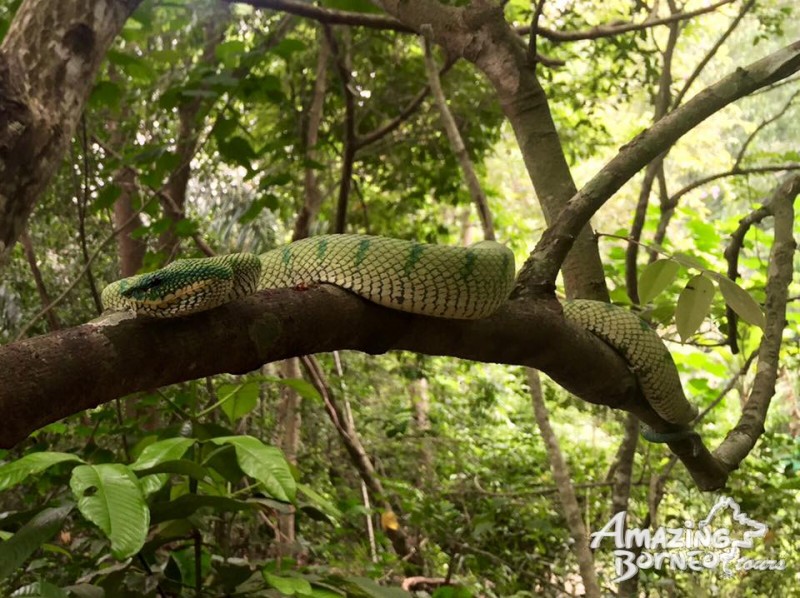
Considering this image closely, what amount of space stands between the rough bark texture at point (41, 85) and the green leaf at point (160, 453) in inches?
25.2

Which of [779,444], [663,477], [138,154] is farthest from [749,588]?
[138,154]

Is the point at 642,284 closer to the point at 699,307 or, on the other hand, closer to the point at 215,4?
the point at 699,307

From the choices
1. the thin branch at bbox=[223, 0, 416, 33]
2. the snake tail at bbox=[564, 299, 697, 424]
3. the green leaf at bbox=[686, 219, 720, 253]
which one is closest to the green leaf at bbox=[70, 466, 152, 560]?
the snake tail at bbox=[564, 299, 697, 424]

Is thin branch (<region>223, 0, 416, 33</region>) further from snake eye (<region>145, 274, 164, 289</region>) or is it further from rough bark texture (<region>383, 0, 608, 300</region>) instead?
snake eye (<region>145, 274, 164, 289</region>)

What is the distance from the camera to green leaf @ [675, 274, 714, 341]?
145cm

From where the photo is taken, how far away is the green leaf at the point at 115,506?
94cm

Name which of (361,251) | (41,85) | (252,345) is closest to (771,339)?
(361,251)

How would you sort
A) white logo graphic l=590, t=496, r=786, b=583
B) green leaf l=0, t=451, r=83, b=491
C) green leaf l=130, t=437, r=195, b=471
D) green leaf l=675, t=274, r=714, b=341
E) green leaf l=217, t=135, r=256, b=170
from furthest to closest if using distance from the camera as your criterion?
1. white logo graphic l=590, t=496, r=786, b=583
2. green leaf l=217, t=135, r=256, b=170
3. green leaf l=675, t=274, r=714, b=341
4. green leaf l=130, t=437, r=195, b=471
5. green leaf l=0, t=451, r=83, b=491

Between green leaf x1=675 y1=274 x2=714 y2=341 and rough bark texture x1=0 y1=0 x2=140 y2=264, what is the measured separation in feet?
4.61

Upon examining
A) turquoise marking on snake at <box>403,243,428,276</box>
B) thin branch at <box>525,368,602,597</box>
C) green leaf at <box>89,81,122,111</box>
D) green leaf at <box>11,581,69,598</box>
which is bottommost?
thin branch at <box>525,368,602,597</box>

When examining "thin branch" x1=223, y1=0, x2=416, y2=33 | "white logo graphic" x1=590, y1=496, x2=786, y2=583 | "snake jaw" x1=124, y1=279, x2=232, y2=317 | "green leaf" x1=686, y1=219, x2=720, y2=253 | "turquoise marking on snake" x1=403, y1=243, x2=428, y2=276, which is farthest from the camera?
"green leaf" x1=686, y1=219, x2=720, y2=253

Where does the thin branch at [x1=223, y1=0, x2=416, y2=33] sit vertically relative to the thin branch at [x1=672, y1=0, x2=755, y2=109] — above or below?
above

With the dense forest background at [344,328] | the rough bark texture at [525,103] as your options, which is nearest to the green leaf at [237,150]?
the dense forest background at [344,328]

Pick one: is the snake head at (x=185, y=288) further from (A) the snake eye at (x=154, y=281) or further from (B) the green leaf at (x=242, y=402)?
(B) the green leaf at (x=242, y=402)
